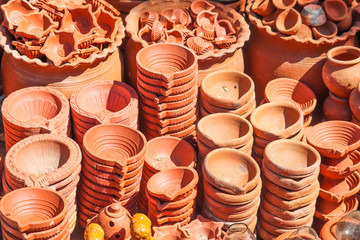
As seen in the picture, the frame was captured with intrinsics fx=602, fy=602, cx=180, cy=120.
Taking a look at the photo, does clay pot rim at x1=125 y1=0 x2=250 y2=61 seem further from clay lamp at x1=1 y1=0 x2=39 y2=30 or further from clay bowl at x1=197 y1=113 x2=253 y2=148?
clay lamp at x1=1 y1=0 x2=39 y2=30

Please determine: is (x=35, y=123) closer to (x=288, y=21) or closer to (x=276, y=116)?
(x=276, y=116)

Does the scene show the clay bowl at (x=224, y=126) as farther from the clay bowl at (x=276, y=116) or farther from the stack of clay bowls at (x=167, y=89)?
the stack of clay bowls at (x=167, y=89)

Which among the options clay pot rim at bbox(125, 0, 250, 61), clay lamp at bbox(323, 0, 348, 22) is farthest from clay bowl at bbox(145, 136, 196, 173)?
clay lamp at bbox(323, 0, 348, 22)

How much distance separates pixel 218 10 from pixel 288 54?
0.88 m

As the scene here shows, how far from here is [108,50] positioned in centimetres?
550

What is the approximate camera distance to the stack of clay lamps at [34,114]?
15.9 feet

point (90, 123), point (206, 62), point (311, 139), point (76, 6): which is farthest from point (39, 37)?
point (311, 139)

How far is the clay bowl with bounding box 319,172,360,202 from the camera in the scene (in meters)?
5.22

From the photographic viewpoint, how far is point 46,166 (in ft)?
15.5

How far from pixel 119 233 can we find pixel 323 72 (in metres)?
2.67

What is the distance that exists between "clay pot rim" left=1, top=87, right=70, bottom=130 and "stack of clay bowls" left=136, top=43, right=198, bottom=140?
66cm

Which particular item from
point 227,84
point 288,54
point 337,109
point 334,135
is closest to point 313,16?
point 288,54

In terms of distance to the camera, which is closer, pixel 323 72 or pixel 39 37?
pixel 39 37

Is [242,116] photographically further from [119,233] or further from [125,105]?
[119,233]
